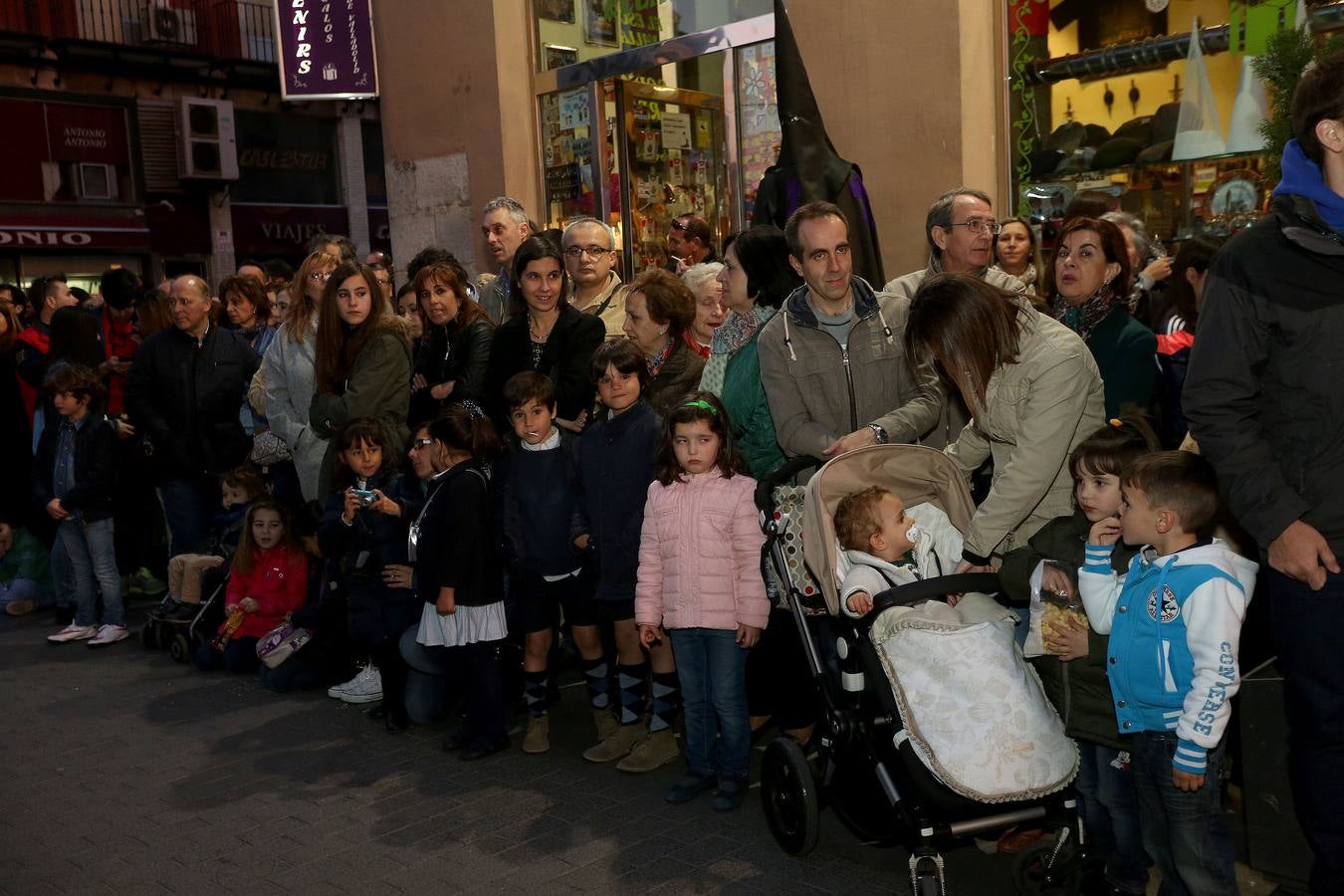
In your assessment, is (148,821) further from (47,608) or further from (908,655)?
(47,608)

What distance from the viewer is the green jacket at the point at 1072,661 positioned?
11.5 feet

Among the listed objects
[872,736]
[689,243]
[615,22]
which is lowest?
[872,736]

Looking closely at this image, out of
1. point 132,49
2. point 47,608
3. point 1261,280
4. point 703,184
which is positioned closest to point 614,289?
point 703,184

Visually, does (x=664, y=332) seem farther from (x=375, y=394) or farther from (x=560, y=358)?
(x=375, y=394)

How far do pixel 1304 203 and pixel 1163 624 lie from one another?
1.13m

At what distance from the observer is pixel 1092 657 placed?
139 inches

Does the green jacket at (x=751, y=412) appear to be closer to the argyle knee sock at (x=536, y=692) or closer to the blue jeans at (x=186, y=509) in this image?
the argyle knee sock at (x=536, y=692)

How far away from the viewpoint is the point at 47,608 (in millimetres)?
9594

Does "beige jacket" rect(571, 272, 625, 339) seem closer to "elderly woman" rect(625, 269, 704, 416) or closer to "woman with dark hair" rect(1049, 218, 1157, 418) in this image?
"elderly woman" rect(625, 269, 704, 416)

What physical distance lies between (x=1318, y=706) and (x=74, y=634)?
7.83 metres

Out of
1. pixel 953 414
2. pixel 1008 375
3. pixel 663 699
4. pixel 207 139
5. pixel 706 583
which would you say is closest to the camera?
pixel 1008 375

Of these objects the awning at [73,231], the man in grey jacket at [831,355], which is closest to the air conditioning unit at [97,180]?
the awning at [73,231]

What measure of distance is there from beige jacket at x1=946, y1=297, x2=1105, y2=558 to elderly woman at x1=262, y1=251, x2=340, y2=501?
443 cm

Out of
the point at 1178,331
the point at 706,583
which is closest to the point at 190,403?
the point at 706,583
